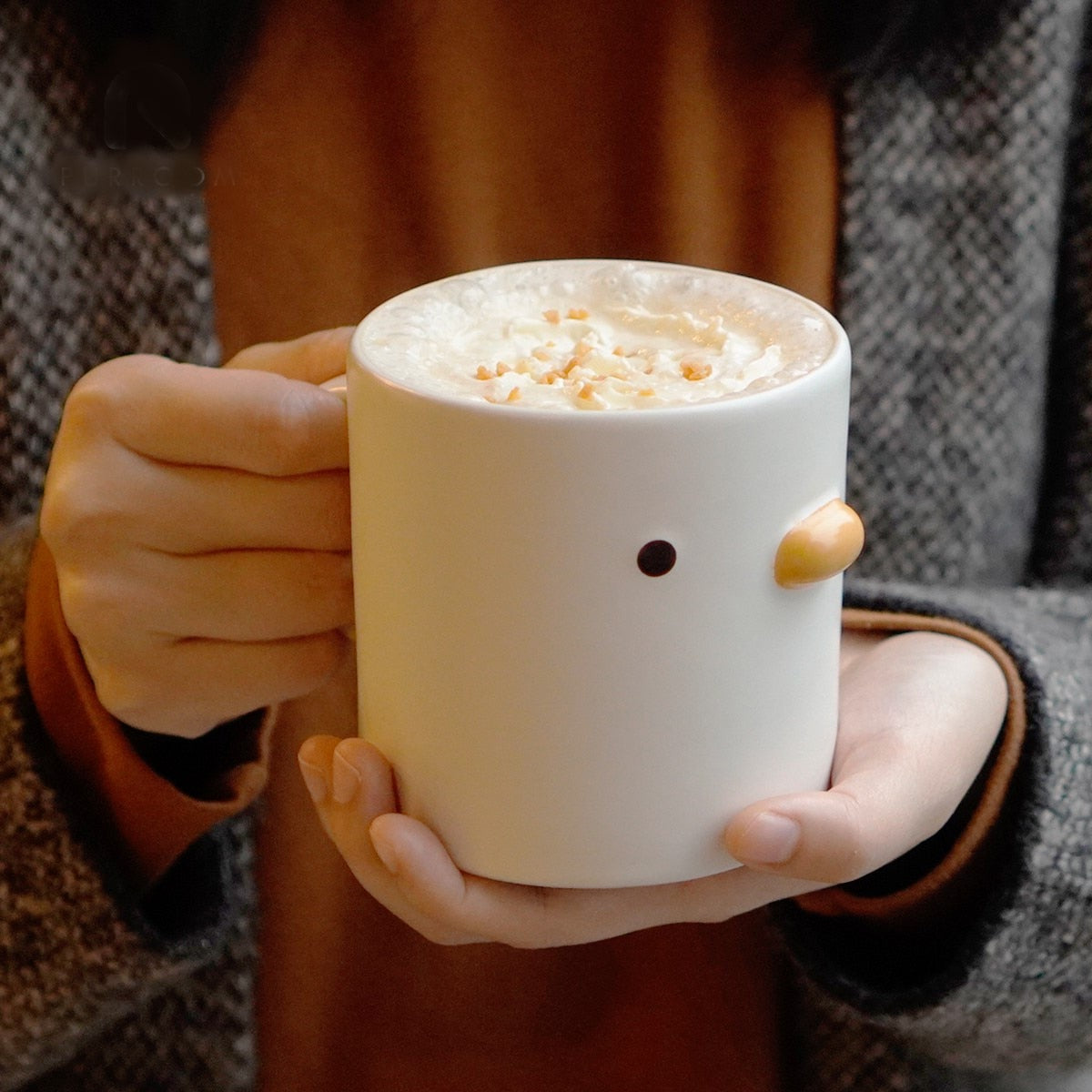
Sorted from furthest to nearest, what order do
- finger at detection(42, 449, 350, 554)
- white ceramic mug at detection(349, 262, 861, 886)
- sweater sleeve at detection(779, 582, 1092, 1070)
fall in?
sweater sleeve at detection(779, 582, 1092, 1070)
finger at detection(42, 449, 350, 554)
white ceramic mug at detection(349, 262, 861, 886)

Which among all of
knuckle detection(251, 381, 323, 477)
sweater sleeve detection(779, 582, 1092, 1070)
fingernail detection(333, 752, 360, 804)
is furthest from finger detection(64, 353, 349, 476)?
sweater sleeve detection(779, 582, 1092, 1070)

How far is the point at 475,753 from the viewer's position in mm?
466

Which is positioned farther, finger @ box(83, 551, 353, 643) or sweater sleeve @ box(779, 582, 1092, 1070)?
sweater sleeve @ box(779, 582, 1092, 1070)

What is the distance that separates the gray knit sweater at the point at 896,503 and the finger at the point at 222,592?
0.58ft

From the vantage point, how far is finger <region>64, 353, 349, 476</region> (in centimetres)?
50

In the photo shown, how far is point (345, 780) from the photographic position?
502mm

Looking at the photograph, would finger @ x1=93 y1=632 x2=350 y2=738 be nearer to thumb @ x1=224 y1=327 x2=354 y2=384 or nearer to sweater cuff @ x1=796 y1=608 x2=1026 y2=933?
thumb @ x1=224 y1=327 x2=354 y2=384

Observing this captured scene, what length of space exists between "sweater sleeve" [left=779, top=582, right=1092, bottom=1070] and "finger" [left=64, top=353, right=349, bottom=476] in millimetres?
381

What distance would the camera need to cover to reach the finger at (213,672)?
572 millimetres

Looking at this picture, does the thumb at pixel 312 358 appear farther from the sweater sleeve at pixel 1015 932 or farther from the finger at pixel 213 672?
the sweater sleeve at pixel 1015 932

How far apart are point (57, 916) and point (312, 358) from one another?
353 millimetres

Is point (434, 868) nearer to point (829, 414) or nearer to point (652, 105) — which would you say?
point (829, 414)

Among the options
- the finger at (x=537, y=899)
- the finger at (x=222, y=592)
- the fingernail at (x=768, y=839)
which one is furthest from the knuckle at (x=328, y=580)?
the fingernail at (x=768, y=839)

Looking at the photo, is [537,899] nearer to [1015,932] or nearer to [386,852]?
[386,852]
